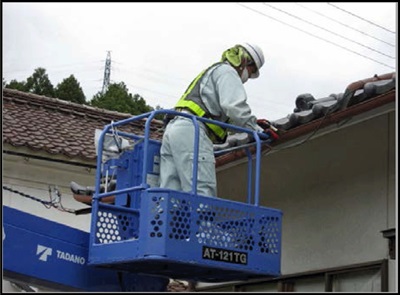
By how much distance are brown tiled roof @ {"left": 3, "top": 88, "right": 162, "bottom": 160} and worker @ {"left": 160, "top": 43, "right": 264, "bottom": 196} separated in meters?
9.96

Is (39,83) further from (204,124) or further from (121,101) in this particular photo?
(204,124)

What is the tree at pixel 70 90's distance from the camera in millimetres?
41156

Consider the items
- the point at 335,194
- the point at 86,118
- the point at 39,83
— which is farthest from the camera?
the point at 39,83

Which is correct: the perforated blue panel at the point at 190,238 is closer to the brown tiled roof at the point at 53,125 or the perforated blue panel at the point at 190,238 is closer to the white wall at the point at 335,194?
the white wall at the point at 335,194

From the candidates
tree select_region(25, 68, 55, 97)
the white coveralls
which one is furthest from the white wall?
tree select_region(25, 68, 55, 97)

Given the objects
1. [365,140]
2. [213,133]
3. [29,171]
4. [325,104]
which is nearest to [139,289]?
[213,133]

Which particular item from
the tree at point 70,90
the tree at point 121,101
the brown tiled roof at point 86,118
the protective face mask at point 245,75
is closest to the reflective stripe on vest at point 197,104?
the protective face mask at point 245,75

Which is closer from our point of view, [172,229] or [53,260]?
[172,229]

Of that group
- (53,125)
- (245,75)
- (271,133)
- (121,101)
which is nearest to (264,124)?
(271,133)

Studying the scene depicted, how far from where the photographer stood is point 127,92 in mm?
42188

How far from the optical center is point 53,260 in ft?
19.6

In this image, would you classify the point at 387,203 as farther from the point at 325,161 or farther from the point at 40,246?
the point at 40,246

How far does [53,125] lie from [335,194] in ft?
35.2

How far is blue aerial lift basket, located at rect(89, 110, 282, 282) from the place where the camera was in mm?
5621
